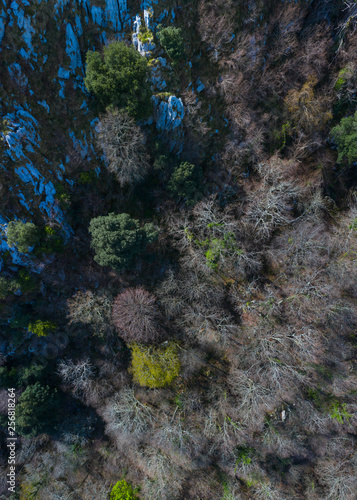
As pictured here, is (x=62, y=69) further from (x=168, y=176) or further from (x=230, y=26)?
(x=230, y=26)

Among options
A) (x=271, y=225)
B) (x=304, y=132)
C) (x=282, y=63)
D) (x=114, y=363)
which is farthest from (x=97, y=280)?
(x=282, y=63)

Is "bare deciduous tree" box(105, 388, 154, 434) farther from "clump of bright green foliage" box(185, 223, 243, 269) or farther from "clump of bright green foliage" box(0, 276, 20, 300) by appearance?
"clump of bright green foliage" box(185, 223, 243, 269)

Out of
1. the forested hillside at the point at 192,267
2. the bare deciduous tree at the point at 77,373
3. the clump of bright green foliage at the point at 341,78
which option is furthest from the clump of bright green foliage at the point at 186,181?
the bare deciduous tree at the point at 77,373

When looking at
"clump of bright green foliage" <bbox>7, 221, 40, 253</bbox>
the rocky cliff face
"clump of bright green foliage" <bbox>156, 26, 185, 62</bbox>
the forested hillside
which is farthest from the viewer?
the forested hillside

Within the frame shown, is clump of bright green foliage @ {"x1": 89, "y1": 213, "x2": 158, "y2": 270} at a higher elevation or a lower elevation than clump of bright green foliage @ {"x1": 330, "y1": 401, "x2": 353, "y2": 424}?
higher

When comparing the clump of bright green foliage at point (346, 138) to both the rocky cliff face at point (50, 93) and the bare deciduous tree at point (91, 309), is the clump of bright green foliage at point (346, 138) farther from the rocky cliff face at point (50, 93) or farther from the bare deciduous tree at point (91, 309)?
the bare deciduous tree at point (91, 309)

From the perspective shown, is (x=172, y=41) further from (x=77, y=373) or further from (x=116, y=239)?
(x=77, y=373)

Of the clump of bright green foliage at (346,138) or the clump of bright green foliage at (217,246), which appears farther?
the clump of bright green foliage at (217,246)

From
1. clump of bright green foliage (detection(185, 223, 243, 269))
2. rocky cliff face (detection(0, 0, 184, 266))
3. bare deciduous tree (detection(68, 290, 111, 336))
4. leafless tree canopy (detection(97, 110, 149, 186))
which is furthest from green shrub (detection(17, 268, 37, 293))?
clump of bright green foliage (detection(185, 223, 243, 269))
